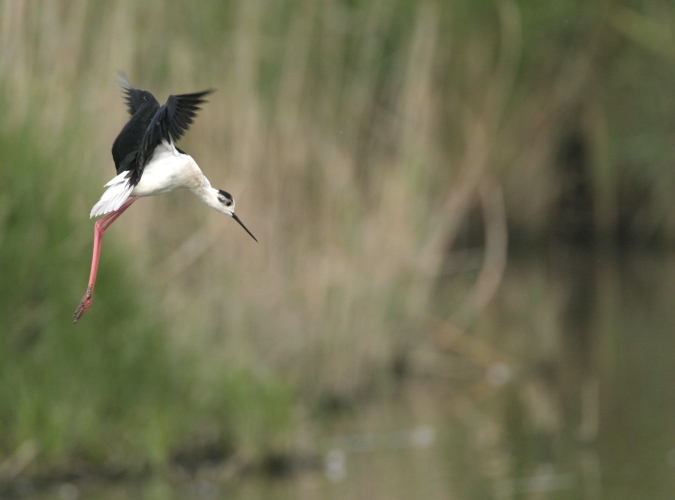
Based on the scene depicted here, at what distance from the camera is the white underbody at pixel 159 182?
2250 millimetres

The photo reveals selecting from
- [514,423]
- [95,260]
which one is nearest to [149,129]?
[95,260]

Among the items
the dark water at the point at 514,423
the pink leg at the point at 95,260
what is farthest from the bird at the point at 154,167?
the dark water at the point at 514,423

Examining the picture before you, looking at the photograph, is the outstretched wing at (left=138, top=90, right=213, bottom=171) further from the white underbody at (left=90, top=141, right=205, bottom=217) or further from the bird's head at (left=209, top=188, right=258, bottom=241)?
the bird's head at (left=209, top=188, right=258, bottom=241)

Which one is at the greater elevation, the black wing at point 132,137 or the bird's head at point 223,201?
the black wing at point 132,137

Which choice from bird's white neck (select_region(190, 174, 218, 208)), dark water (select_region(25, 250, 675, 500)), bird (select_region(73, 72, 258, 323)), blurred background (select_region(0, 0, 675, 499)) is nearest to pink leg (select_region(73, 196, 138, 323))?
bird (select_region(73, 72, 258, 323))

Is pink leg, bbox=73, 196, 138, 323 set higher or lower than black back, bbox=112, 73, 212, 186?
lower

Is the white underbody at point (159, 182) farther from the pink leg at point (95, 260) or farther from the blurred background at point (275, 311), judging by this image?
the blurred background at point (275, 311)

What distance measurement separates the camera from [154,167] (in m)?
2.33

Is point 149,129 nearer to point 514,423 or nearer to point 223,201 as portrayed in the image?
point 223,201

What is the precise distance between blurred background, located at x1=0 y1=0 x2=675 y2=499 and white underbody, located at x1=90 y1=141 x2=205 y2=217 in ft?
8.06

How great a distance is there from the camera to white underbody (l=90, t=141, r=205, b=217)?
2250 mm

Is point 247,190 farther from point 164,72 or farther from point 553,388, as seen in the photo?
point 553,388

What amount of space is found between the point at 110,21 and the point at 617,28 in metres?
12.5

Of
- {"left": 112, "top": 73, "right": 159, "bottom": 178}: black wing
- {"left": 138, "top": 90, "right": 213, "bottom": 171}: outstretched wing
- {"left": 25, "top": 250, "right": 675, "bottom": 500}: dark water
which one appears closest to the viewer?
{"left": 138, "top": 90, "right": 213, "bottom": 171}: outstretched wing
